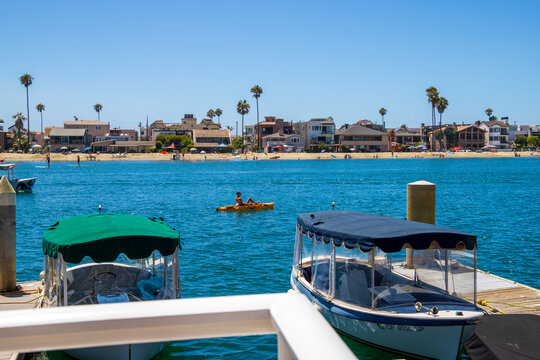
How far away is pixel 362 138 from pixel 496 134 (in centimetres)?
5400

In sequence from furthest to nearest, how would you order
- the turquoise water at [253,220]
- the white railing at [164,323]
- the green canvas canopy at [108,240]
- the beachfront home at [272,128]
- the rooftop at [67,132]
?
the beachfront home at [272,128]
the rooftop at [67,132]
the turquoise water at [253,220]
the green canvas canopy at [108,240]
the white railing at [164,323]

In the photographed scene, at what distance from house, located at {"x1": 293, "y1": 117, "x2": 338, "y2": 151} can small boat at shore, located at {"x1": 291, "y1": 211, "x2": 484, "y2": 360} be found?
6306 inches

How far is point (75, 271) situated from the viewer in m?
14.6

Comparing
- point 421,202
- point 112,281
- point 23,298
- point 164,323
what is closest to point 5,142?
point 23,298

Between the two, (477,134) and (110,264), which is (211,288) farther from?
(477,134)

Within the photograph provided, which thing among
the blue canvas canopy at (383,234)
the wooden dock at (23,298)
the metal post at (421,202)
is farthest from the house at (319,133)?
the blue canvas canopy at (383,234)

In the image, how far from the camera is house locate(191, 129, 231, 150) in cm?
17925

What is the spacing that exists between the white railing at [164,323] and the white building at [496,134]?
20389 cm

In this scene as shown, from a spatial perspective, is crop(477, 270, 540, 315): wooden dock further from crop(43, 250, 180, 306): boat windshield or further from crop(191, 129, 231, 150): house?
crop(191, 129, 231, 150): house

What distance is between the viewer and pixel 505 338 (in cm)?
1080

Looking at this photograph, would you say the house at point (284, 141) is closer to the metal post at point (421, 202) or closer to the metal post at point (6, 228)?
the metal post at point (421, 202)

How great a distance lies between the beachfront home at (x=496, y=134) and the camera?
189625 mm

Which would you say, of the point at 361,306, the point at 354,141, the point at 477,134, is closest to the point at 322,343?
the point at 361,306

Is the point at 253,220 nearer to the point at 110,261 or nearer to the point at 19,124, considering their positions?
the point at 110,261
